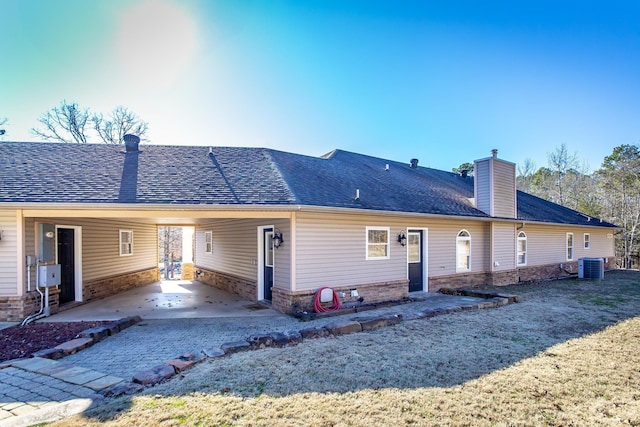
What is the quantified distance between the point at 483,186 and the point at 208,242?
10.9 m

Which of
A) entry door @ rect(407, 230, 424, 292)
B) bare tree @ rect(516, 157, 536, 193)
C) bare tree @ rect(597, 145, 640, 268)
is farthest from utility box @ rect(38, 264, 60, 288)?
bare tree @ rect(516, 157, 536, 193)

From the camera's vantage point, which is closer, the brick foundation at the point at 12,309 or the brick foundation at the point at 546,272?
the brick foundation at the point at 12,309

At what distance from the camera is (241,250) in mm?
10406

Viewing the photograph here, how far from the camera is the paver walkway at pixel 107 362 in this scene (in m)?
3.48

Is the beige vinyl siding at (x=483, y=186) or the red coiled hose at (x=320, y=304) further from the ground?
the beige vinyl siding at (x=483, y=186)

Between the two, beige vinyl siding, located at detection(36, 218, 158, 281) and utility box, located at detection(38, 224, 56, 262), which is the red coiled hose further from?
beige vinyl siding, located at detection(36, 218, 158, 281)

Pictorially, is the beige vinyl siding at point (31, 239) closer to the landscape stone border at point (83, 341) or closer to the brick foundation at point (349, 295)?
the landscape stone border at point (83, 341)

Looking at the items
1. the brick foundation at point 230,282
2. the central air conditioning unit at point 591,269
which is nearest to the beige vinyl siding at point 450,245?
the brick foundation at point 230,282

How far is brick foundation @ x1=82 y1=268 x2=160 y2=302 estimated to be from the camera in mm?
9500

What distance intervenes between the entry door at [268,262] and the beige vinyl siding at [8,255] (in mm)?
5500

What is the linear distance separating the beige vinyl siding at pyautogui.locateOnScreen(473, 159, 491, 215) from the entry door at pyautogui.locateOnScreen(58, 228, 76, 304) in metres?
13.5

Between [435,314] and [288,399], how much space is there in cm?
504

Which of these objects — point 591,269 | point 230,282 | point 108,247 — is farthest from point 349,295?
point 591,269

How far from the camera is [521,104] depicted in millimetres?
14922
